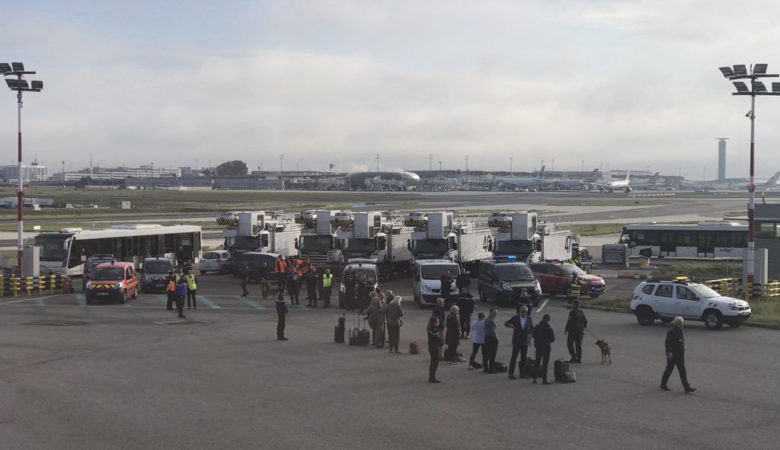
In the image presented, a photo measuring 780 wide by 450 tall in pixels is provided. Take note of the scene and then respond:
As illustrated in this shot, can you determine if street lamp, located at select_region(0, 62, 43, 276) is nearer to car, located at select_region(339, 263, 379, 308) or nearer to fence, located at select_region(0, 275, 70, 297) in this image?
fence, located at select_region(0, 275, 70, 297)

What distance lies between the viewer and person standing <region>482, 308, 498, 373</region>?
59.6 feet

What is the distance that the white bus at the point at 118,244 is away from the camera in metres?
39.8

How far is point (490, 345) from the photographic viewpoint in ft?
60.2

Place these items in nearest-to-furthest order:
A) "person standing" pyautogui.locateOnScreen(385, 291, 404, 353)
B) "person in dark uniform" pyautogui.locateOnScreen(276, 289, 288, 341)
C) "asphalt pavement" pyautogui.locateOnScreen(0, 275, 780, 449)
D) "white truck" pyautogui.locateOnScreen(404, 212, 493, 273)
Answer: "asphalt pavement" pyautogui.locateOnScreen(0, 275, 780, 449) < "person standing" pyautogui.locateOnScreen(385, 291, 404, 353) < "person in dark uniform" pyautogui.locateOnScreen(276, 289, 288, 341) < "white truck" pyautogui.locateOnScreen(404, 212, 493, 273)

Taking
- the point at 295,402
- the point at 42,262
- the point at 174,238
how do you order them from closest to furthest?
the point at 295,402 < the point at 42,262 < the point at 174,238

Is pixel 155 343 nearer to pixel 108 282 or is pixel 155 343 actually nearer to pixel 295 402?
pixel 295 402

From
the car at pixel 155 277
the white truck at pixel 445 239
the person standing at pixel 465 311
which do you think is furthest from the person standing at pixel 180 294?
the white truck at pixel 445 239

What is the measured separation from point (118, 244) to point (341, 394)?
1182 inches

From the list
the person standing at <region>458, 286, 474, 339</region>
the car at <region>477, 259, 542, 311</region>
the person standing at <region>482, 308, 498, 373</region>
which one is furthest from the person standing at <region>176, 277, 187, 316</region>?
the person standing at <region>482, 308, 498, 373</region>

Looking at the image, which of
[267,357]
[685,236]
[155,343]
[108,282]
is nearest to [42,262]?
[108,282]

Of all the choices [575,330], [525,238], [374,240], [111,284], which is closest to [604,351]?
[575,330]

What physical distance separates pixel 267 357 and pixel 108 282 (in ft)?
47.7

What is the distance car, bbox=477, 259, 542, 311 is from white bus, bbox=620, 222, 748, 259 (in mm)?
29149

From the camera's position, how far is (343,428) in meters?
13.4
